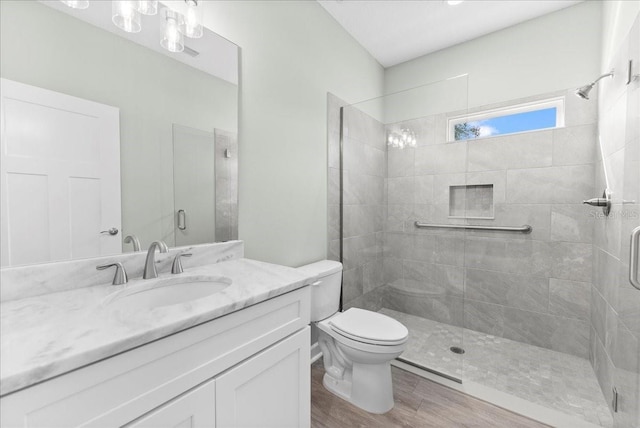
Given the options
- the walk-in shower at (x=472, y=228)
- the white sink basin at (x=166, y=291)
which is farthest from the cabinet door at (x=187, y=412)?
the walk-in shower at (x=472, y=228)

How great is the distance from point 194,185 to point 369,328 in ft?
4.19

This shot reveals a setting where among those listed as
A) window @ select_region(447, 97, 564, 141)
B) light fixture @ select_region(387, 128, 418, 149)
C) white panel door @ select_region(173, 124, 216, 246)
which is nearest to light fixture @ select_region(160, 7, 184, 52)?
white panel door @ select_region(173, 124, 216, 246)

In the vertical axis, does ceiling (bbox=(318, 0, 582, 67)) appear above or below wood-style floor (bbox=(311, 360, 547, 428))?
above

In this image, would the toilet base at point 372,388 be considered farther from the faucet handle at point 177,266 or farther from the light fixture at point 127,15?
the light fixture at point 127,15

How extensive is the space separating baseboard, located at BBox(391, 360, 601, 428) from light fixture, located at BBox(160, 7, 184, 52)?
241 centimetres

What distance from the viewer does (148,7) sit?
118 centimetres

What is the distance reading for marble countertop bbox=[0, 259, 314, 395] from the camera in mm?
548

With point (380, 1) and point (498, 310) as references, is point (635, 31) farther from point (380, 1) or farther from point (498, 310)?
point (498, 310)

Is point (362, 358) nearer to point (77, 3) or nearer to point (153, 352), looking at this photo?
point (153, 352)

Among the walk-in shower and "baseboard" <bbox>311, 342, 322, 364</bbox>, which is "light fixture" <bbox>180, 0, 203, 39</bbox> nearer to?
the walk-in shower

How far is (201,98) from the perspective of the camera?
1415 mm

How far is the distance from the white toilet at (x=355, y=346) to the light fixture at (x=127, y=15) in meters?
1.51

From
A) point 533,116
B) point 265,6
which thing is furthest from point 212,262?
point 533,116

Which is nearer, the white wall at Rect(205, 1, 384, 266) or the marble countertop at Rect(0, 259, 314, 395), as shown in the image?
the marble countertop at Rect(0, 259, 314, 395)
